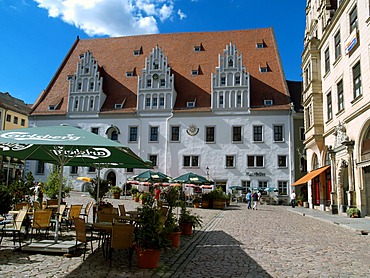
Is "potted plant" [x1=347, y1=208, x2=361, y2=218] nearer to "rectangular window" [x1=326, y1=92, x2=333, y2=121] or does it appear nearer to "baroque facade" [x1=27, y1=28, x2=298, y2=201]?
"rectangular window" [x1=326, y1=92, x2=333, y2=121]

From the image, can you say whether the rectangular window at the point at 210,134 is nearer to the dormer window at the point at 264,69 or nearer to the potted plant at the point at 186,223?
the dormer window at the point at 264,69

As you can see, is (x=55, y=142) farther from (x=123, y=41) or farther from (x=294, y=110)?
(x=123, y=41)

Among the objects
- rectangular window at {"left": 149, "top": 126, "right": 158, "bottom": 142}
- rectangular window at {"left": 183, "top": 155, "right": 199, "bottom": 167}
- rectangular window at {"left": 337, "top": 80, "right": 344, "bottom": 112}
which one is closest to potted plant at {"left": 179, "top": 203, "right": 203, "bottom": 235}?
rectangular window at {"left": 337, "top": 80, "right": 344, "bottom": 112}

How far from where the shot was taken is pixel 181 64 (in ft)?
153

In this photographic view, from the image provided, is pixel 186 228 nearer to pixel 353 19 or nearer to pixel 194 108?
pixel 353 19

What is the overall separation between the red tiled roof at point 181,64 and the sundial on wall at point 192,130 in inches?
83.3

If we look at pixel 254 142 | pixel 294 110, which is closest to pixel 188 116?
pixel 254 142

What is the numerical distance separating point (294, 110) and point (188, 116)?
1171cm

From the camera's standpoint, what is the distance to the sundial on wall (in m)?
41.4

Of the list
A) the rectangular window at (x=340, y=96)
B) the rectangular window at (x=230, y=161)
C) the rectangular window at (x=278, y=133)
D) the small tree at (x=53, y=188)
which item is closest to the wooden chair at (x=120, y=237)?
the small tree at (x=53, y=188)

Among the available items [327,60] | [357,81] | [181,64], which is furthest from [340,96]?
[181,64]

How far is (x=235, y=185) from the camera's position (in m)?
39.7

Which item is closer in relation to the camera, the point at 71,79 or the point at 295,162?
the point at 295,162

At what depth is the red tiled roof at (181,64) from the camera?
42562 millimetres
